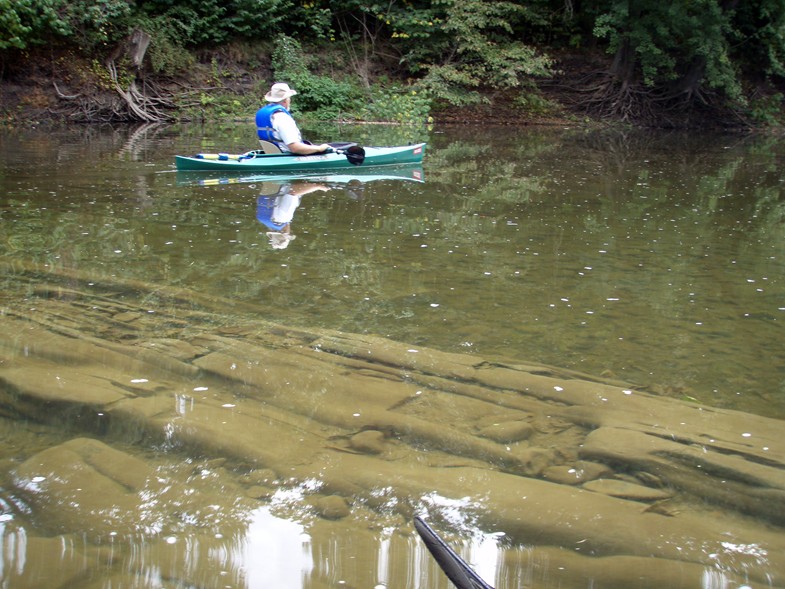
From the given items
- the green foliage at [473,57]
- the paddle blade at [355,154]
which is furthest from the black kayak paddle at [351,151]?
the green foliage at [473,57]

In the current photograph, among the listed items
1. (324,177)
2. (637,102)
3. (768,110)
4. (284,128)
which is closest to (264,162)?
(284,128)

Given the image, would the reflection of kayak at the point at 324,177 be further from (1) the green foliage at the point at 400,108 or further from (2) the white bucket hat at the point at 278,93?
(1) the green foliage at the point at 400,108

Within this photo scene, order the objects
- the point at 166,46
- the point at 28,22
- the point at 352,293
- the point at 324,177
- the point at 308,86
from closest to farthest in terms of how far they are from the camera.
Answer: the point at 352,293 < the point at 324,177 < the point at 28,22 < the point at 166,46 < the point at 308,86

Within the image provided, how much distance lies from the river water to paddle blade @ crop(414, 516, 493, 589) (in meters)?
0.49

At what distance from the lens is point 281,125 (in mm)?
9953

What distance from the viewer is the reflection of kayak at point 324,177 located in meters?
9.47

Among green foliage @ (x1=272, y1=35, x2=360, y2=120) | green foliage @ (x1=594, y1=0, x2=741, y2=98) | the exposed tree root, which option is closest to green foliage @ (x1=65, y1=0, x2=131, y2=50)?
green foliage @ (x1=272, y1=35, x2=360, y2=120)

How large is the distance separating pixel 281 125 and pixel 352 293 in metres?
5.37

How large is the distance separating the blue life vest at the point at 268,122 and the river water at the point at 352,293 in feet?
2.37

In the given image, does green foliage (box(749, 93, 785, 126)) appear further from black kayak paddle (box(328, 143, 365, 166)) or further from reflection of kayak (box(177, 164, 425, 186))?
black kayak paddle (box(328, 143, 365, 166))

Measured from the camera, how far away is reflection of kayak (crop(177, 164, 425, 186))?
9.47 metres

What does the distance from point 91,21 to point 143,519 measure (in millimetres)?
17221

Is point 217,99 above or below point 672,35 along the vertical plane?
below

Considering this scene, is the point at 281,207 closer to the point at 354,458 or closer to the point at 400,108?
the point at 354,458
